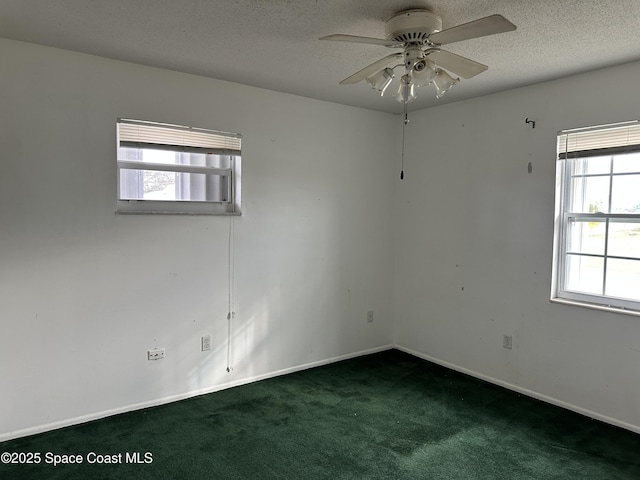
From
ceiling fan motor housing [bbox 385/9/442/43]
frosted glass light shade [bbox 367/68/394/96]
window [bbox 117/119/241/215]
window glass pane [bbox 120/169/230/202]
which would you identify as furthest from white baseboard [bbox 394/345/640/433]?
ceiling fan motor housing [bbox 385/9/442/43]

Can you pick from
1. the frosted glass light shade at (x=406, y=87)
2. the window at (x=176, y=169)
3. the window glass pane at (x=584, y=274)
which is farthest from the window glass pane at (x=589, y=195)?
the window at (x=176, y=169)

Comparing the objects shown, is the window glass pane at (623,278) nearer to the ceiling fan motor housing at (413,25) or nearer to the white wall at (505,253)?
the white wall at (505,253)

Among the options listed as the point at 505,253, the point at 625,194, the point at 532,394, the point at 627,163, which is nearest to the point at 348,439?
the point at 532,394

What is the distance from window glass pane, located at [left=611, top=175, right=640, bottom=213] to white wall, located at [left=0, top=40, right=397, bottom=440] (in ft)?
6.54

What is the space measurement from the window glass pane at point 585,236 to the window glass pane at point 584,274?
60 millimetres

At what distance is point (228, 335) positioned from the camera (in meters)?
3.58

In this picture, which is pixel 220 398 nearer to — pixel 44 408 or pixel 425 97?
pixel 44 408

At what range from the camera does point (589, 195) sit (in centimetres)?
325

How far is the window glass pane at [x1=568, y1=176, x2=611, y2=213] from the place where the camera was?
317 cm

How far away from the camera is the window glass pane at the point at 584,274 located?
3226 mm

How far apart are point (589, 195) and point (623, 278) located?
24.5 inches

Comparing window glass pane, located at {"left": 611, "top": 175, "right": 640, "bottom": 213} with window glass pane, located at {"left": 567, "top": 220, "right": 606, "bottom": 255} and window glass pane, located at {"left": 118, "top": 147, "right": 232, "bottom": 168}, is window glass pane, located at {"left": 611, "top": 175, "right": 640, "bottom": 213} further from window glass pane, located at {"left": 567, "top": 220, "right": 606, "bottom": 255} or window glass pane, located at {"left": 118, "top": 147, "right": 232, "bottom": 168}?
window glass pane, located at {"left": 118, "top": 147, "right": 232, "bottom": 168}

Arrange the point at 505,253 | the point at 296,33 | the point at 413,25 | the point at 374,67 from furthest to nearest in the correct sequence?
the point at 505,253 → the point at 296,33 → the point at 374,67 → the point at 413,25

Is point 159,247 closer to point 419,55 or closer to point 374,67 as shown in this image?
point 374,67
